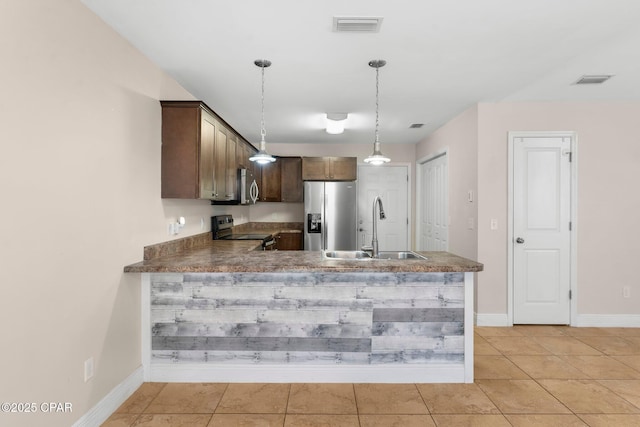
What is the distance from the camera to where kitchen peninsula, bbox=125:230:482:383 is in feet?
8.68

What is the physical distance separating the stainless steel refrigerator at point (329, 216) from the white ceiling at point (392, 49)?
2.01 m

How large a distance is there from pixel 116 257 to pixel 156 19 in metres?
1.51

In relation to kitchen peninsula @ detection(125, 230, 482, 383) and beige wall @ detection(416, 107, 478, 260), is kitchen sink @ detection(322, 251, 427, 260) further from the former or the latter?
beige wall @ detection(416, 107, 478, 260)

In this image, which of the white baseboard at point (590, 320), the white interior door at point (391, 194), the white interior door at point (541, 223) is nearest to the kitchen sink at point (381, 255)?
the white baseboard at point (590, 320)

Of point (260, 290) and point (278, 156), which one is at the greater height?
point (278, 156)

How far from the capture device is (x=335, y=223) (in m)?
6.03

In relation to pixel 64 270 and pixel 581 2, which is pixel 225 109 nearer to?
pixel 64 270

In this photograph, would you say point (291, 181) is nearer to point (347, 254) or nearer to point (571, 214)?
point (347, 254)

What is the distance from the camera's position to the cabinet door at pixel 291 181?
20.6 ft

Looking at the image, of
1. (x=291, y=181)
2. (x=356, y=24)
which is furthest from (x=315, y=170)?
(x=356, y=24)

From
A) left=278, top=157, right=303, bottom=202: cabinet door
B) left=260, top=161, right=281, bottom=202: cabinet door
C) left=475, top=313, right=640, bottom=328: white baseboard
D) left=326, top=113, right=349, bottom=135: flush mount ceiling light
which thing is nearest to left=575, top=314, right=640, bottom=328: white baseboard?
left=475, top=313, right=640, bottom=328: white baseboard

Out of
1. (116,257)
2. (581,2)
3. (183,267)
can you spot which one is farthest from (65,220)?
(581,2)

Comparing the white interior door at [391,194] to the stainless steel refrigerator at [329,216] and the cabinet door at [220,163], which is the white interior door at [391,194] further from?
the cabinet door at [220,163]

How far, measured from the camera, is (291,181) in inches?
247
